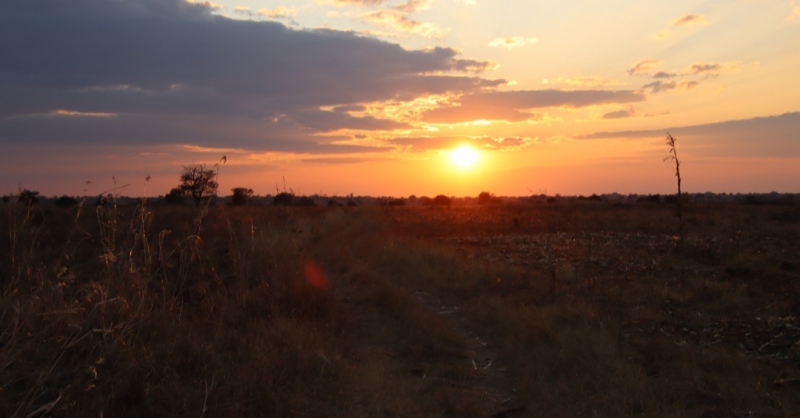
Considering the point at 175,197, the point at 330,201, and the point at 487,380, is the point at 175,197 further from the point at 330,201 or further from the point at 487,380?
the point at 330,201

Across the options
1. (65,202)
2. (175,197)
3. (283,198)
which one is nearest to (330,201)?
(175,197)

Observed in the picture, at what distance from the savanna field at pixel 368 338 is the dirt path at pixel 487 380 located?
0.12ft

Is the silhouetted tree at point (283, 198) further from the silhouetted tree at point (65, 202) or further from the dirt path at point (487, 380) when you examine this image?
the silhouetted tree at point (65, 202)

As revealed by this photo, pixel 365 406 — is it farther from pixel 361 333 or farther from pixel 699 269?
pixel 699 269

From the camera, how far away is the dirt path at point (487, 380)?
6.37 m

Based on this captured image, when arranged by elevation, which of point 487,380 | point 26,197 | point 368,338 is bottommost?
point 487,380

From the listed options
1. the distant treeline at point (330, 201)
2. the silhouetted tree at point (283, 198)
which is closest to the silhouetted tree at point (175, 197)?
the distant treeline at point (330, 201)

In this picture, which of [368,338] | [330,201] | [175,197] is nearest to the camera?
[368,338]

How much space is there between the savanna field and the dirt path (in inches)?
1.4

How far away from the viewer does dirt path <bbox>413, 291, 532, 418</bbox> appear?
6367 mm

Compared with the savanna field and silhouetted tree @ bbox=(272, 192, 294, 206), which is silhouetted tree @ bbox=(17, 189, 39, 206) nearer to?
the savanna field

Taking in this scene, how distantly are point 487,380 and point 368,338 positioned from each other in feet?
7.54

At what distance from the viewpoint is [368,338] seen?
29.4ft

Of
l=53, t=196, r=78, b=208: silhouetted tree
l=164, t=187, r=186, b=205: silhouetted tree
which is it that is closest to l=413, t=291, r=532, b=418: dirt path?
l=53, t=196, r=78, b=208: silhouetted tree
